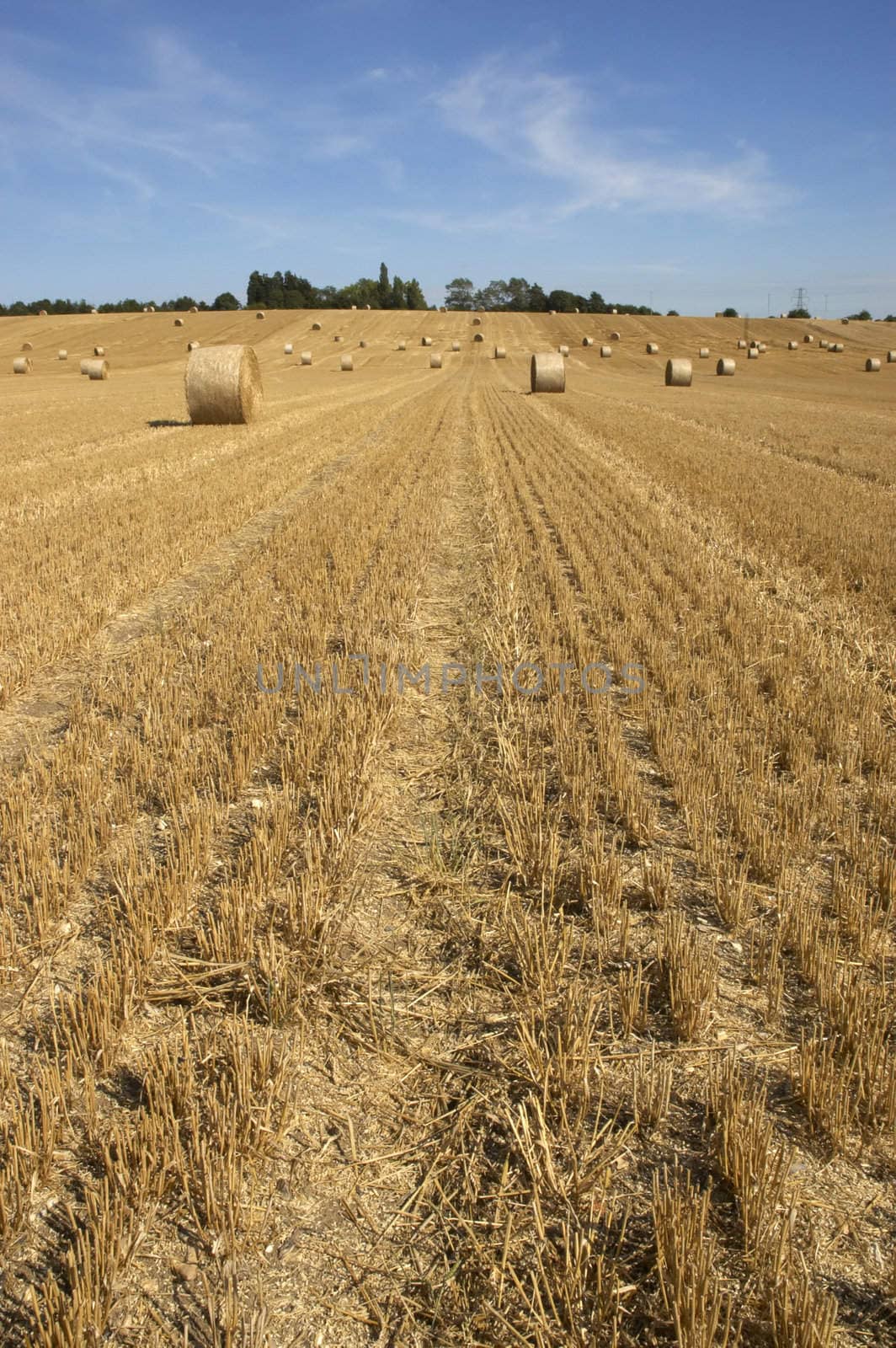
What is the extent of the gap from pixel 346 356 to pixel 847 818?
52.8m

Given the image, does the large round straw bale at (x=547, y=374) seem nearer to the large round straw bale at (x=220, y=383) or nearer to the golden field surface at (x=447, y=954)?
the large round straw bale at (x=220, y=383)

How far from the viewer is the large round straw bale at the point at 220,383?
19.2m

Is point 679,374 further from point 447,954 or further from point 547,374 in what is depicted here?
point 447,954

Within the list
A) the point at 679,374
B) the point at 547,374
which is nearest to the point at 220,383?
the point at 547,374

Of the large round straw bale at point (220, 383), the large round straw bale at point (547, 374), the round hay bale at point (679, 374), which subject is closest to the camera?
the large round straw bale at point (220, 383)

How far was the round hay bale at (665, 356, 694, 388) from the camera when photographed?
40281 millimetres

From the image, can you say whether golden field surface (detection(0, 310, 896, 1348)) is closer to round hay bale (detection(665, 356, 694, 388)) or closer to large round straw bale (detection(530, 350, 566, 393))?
large round straw bale (detection(530, 350, 566, 393))

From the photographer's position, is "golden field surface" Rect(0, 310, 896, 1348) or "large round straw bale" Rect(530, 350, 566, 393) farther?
"large round straw bale" Rect(530, 350, 566, 393)

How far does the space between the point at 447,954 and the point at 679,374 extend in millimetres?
41615

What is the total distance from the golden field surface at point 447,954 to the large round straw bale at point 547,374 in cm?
2786

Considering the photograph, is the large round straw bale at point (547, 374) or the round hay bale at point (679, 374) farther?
the round hay bale at point (679, 374)

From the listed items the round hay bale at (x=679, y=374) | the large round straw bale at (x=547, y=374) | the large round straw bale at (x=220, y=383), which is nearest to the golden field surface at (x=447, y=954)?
the large round straw bale at (x=220, y=383)

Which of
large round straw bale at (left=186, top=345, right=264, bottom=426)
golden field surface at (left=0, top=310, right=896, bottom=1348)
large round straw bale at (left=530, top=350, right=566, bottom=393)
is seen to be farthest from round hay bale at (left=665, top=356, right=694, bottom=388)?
golden field surface at (left=0, top=310, right=896, bottom=1348)

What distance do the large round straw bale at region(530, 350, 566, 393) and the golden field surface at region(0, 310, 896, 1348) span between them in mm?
27856
